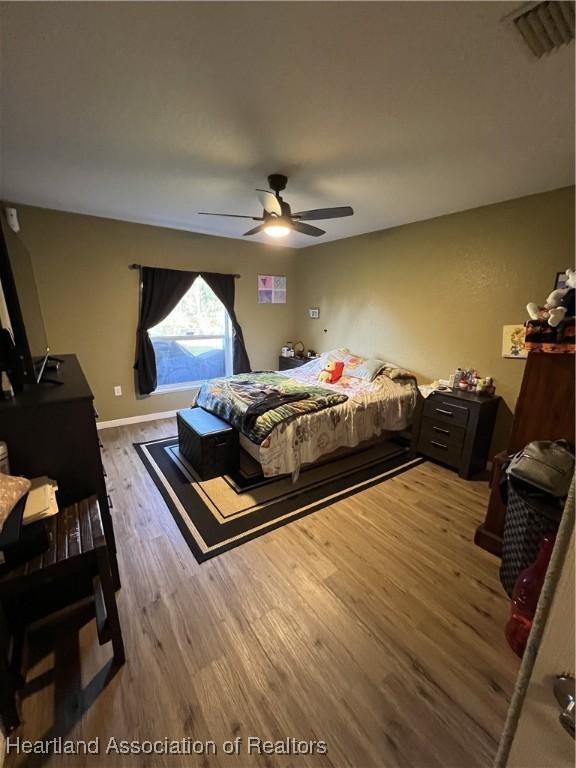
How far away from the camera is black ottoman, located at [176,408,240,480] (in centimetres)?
265

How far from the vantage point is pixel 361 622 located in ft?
5.03

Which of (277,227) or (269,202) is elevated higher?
(269,202)

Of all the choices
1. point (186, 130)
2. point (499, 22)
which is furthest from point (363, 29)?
point (186, 130)

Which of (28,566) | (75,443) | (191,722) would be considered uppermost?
(75,443)

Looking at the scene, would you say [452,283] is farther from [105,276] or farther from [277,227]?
[105,276]

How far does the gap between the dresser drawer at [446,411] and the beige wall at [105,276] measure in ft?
9.99

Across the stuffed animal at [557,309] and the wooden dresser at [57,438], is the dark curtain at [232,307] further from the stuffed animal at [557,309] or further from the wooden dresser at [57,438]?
the stuffed animal at [557,309]

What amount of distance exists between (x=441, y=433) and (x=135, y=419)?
3.62 m

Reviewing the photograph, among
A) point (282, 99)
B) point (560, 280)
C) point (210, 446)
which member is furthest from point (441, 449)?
point (282, 99)

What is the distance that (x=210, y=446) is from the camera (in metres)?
2.65

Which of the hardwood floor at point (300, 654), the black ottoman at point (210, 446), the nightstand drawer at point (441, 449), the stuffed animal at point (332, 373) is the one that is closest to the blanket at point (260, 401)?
the black ottoman at point (210, 446)

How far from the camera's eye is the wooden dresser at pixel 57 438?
4.24 feet

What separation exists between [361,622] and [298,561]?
473 millimetres

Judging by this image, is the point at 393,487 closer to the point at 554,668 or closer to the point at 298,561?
the point at 298,561
